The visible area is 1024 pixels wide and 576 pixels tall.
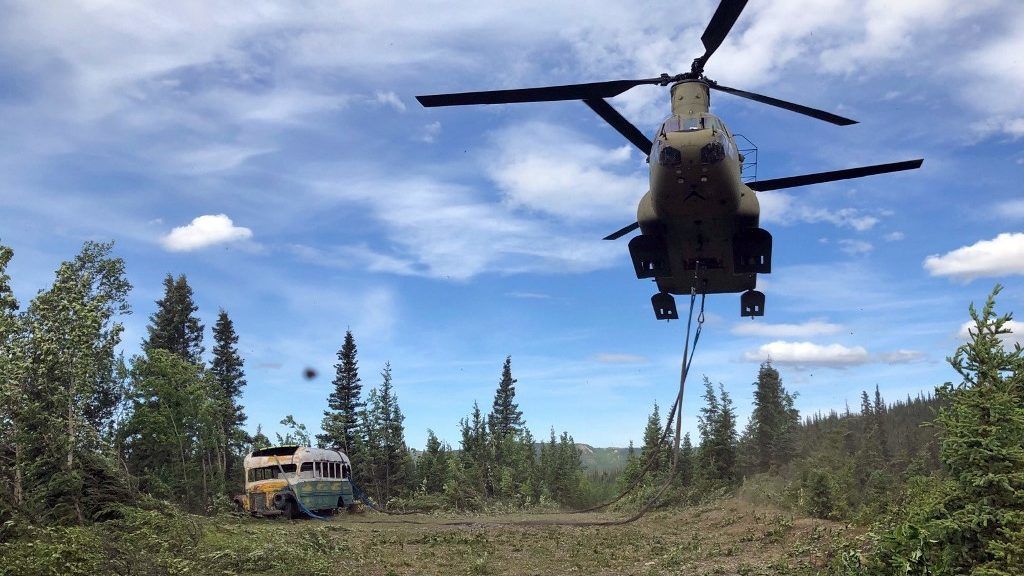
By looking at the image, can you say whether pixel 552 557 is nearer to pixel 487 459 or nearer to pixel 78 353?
pixel 78 353

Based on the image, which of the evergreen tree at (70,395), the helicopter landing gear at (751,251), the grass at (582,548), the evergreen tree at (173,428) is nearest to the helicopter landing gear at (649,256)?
the helicopter landing gear at (751,251)

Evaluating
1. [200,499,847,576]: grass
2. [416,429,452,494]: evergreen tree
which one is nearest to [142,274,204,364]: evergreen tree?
[416,429,452,494]: evergreen tree

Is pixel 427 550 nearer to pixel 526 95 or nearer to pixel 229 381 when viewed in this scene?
pixel 526 95

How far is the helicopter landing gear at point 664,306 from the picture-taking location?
634 inches

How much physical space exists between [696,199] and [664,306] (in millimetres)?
4210

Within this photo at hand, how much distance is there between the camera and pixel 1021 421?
7.97 metres

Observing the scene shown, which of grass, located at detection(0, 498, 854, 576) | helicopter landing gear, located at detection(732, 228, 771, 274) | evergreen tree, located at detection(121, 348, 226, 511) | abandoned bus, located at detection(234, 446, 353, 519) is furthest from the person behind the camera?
evergreen tree, located at detection(121, 348, 226, 511)

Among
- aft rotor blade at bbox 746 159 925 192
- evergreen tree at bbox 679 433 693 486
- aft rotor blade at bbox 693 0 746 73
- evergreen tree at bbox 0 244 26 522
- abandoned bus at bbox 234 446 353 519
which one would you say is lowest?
evergreen tree at bbox 679 433 693 486

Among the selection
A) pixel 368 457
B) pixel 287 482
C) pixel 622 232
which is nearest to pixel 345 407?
pixel 368 457

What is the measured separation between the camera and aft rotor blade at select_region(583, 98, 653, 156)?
12.7 m

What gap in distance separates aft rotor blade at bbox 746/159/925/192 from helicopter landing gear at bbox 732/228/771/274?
1521 mm

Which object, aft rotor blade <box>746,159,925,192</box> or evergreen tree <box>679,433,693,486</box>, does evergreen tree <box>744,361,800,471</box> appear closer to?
evergreen tree <box>679,433,693,486</box>

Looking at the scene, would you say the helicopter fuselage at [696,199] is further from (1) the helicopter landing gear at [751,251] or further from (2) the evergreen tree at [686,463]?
(2) the evergreen tree at [686,463]

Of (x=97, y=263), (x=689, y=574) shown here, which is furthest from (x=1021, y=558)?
(x=97, y=263)
